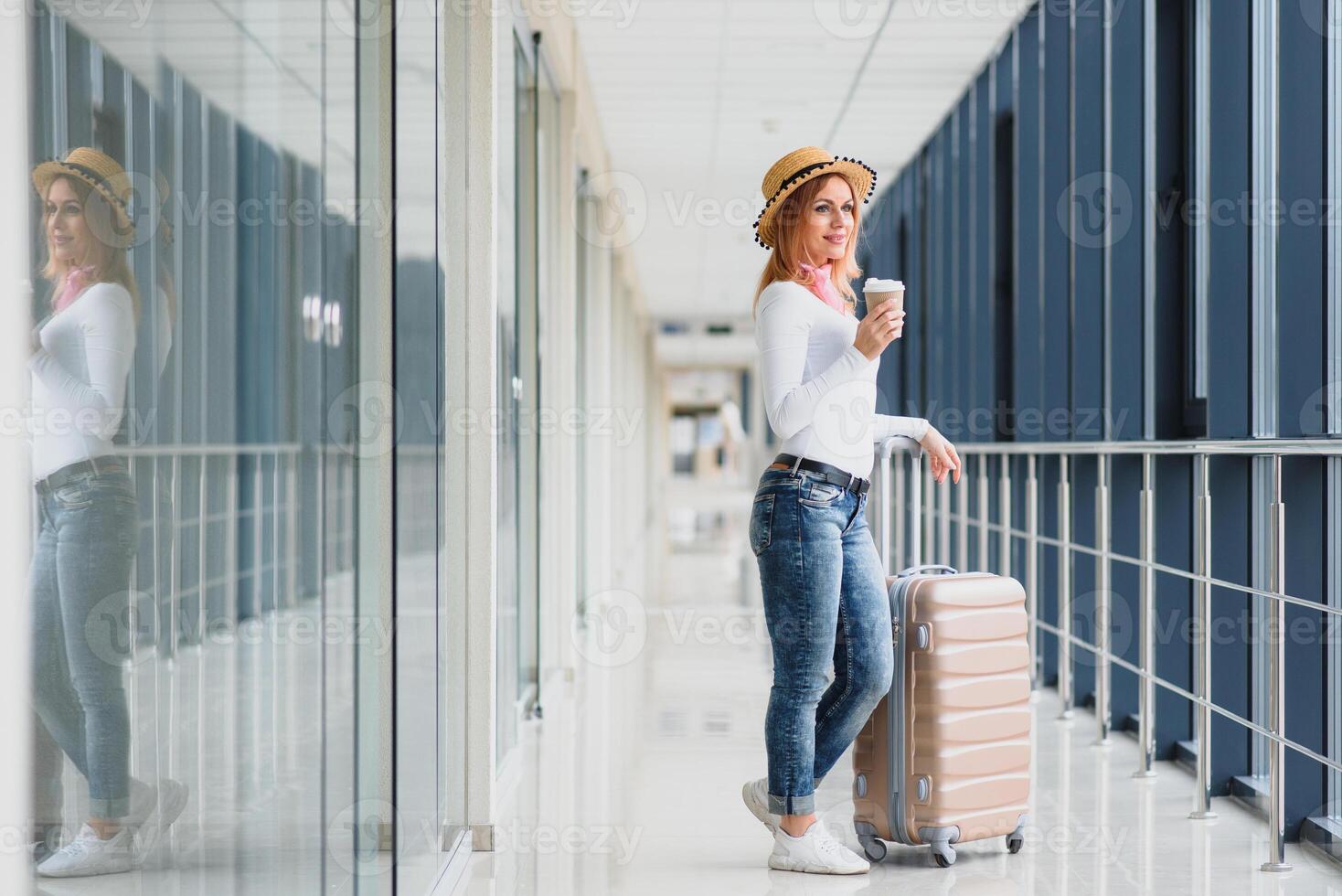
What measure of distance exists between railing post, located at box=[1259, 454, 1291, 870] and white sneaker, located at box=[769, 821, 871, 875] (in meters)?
0.80

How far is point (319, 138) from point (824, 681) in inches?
52.0

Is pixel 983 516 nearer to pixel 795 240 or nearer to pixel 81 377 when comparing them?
pixel 795 240

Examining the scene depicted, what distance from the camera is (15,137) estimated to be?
917 millimetres

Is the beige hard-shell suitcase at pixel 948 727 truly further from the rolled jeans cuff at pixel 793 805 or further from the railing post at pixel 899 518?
the railing post at pixel 899 518

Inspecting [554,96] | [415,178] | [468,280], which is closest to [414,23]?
[415,178]

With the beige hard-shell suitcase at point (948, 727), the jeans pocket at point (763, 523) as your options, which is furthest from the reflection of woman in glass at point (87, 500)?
the beige hard-shell suitcase at point (948, 727)

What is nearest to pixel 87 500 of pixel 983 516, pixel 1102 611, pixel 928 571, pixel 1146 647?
pixel 928 571

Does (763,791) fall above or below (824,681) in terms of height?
below

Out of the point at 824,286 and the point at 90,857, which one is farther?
the point at 824,286

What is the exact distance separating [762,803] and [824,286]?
3.29ft

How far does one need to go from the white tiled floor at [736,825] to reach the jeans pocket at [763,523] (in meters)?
0.63

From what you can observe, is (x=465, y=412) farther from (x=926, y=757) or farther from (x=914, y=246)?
(x=914, y=246)

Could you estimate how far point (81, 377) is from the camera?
1040 millimetres

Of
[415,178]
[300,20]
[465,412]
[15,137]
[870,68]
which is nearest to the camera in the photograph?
[15,137]
